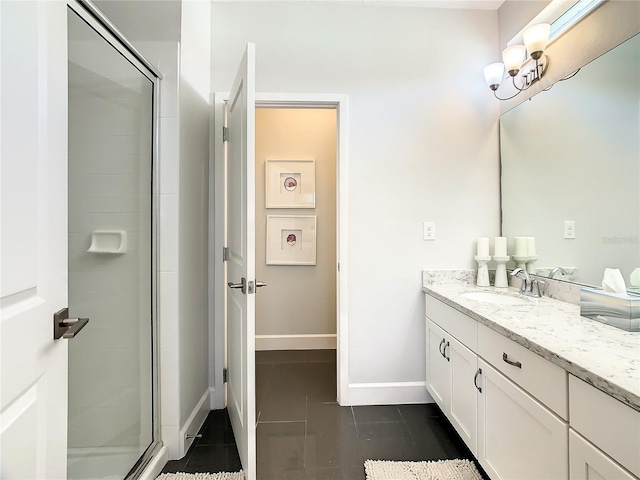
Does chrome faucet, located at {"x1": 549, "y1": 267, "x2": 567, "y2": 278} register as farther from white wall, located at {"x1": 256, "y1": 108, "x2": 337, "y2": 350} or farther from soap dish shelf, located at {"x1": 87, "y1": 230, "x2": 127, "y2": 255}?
soap dish shelf, located at {"x1": 87, "y1": 230, "x2": 127, "y2": 255}

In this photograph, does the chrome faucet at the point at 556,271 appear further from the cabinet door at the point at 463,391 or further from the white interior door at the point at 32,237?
the white interior door at the point at 32,237

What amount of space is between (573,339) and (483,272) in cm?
99

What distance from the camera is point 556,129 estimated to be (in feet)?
5.50

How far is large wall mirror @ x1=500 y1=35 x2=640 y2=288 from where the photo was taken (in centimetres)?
129

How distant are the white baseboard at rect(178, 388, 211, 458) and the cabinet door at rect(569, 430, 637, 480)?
1658 mm

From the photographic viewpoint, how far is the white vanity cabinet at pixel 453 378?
1445 mm

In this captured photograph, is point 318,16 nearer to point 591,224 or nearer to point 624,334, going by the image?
point 591,224

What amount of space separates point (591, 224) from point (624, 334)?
61cm

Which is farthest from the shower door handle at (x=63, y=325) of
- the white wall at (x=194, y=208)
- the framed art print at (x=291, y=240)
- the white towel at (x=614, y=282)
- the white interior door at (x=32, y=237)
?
the framed art print at (x=291, y=240)

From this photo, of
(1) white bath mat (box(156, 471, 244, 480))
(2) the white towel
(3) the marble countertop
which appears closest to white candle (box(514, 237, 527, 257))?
(3) the marble countertop

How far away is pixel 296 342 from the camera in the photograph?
301 cm

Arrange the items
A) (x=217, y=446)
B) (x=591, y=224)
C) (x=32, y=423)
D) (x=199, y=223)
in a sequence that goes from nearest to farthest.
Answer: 1. (x=32, y=423)
2. (x=591, y=224)
3. (x=217, y=446)
4. (x=199, y=223)

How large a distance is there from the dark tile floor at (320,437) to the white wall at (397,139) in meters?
0.18

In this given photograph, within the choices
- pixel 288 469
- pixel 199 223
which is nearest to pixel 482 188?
pixel 199 223
